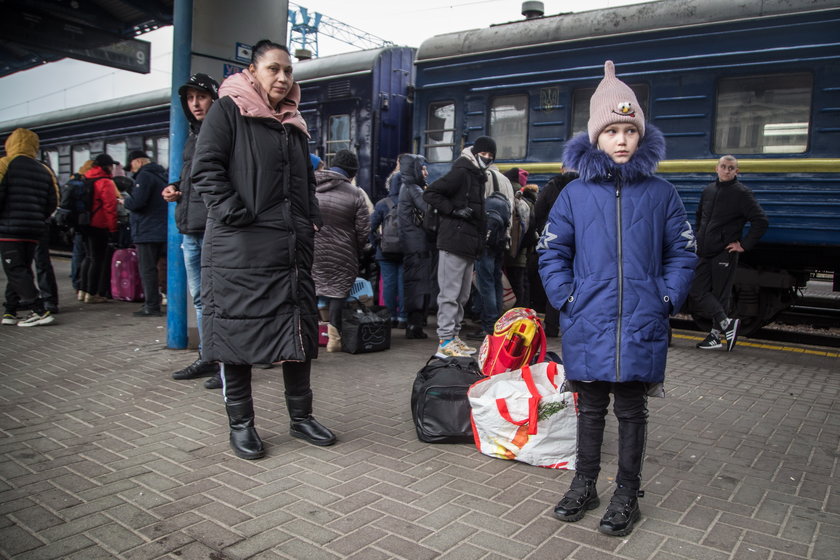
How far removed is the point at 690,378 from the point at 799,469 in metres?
2.01

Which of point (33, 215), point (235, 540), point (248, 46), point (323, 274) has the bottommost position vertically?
point (235, 540)

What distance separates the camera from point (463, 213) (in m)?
5.67

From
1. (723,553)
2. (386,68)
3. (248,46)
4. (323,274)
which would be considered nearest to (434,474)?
(723,553)

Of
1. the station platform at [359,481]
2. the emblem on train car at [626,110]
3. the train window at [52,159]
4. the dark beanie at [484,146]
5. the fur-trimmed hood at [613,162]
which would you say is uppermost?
the train window at [52,159]

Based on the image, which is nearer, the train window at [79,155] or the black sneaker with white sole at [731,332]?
the black sneaker with white sole at [731,332]

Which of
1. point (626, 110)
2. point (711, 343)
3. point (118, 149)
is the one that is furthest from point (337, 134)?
point (626, 110)

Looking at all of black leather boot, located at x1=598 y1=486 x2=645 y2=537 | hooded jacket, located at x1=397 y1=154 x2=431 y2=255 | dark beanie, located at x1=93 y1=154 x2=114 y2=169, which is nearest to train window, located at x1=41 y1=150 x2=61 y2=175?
dark beanie, located at x1=93 y1=154 x2=114 y2=169

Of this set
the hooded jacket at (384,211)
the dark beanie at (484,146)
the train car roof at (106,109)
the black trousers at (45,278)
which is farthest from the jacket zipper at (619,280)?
the train car roof at (106,109)

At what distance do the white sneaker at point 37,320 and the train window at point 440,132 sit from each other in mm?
5191

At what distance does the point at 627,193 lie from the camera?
2.78 metres

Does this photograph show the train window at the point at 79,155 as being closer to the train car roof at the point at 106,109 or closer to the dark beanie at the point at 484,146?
the train car roof at the point at 106,109

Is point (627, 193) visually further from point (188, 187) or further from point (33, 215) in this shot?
point (33, 215)

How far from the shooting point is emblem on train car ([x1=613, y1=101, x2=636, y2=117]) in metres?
2.78

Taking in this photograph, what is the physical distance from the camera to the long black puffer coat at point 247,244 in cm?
333
